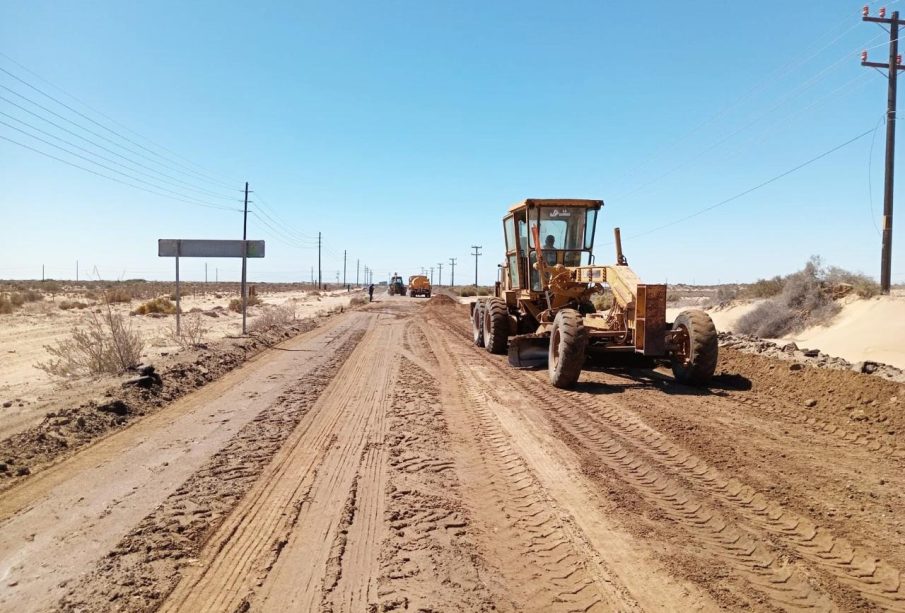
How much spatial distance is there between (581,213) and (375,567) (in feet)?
35.8

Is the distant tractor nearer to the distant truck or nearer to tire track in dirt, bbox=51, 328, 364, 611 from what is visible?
the distant truck

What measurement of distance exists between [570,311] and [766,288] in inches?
691

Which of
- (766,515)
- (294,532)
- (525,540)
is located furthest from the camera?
(766,515)

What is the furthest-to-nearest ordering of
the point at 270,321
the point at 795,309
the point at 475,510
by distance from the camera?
the point at 270,321 → the point at 795,309 → the point at 475,510

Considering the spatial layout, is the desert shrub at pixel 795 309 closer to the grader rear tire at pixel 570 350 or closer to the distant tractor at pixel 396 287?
the grader rear tire at pixel 570 350

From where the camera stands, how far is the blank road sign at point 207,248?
20.2m

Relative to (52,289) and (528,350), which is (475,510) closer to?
(528,350)

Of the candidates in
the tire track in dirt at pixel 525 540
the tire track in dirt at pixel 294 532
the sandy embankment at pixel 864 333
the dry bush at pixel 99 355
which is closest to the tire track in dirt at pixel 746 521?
the tire track in dirt at pixel 525 540

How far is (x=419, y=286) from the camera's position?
68500mm

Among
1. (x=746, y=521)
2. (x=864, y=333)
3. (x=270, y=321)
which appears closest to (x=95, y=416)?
(x=746, y=521)

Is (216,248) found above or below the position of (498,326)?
above

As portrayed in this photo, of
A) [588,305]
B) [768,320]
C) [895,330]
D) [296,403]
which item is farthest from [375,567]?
[768,320]

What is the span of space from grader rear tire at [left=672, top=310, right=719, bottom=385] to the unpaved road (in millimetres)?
776

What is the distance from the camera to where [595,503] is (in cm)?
514
